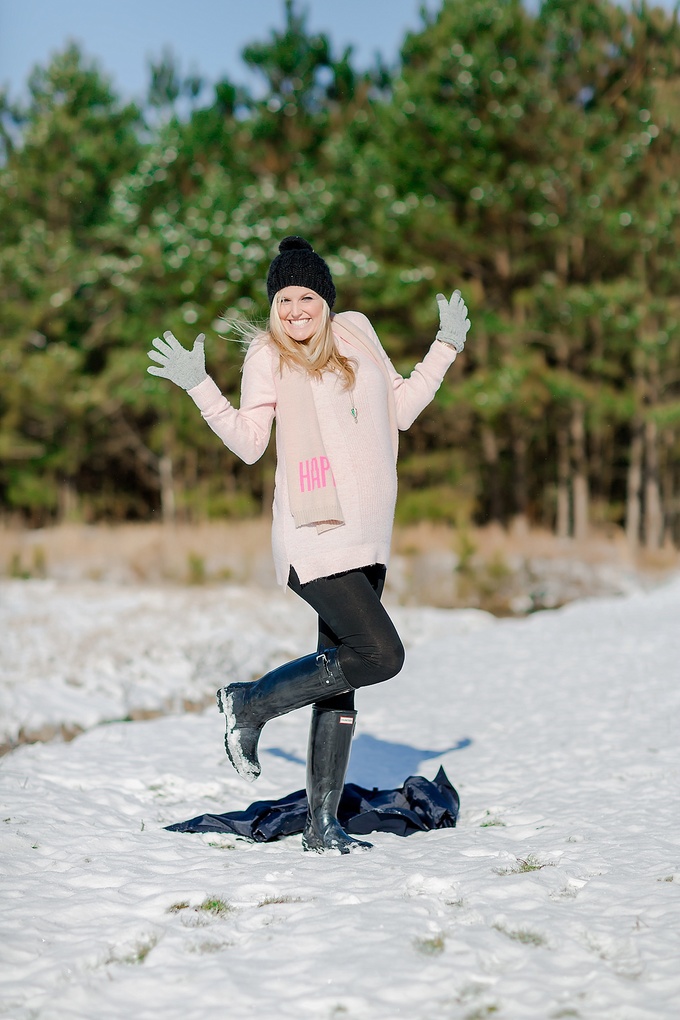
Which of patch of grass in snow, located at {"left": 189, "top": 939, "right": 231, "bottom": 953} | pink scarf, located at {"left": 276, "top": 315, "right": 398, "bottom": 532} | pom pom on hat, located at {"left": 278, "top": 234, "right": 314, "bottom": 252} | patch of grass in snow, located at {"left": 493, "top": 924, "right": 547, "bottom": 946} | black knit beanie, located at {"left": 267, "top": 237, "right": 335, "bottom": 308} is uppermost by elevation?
pom pom on hat, located at {"left": 278, "top": 234, "right": 314, "bottom": 252}

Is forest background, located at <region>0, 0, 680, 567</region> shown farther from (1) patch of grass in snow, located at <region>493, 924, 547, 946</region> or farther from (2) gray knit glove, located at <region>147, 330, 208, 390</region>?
(1) patch of grass in snow, located at <region>493, 924, 547, 946</region>

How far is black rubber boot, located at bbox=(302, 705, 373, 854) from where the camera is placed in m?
3.40

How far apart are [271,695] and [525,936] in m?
1.23

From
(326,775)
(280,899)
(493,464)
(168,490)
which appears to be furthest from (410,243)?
(280,899)

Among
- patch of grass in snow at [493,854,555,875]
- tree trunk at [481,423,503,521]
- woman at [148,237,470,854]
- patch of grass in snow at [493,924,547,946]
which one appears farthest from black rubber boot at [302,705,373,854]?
tree trunk at [481,423,503,521]

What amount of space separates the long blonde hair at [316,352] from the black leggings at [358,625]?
66cm

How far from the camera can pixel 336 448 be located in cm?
323

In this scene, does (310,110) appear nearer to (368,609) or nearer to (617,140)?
(617,140)

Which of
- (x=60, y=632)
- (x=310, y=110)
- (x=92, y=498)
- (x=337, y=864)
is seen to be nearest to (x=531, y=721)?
(x=337, y=864)

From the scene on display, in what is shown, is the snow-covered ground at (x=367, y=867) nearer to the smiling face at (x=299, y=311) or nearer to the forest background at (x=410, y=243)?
the smiling face at (x=299, y=311)

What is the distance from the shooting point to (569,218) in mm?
18031

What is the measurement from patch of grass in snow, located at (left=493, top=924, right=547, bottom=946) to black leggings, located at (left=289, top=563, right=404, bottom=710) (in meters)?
0.92

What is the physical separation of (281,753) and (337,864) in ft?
7.24

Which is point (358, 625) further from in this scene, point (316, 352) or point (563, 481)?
point (563, 481)
